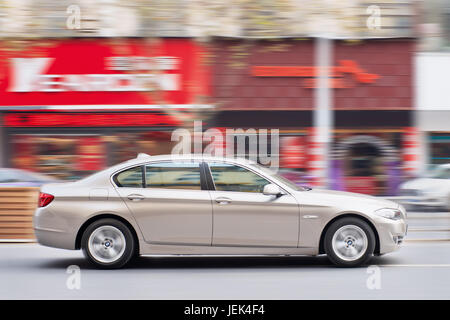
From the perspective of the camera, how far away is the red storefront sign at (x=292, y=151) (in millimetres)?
19703

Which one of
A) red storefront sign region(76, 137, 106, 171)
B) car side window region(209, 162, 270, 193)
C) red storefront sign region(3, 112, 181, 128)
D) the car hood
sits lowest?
the car hood

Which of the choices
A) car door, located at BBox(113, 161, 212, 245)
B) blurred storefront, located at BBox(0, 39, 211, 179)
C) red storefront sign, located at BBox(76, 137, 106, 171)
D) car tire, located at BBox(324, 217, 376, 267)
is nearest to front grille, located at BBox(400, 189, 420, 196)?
blurred storefront, located at BBox(0, 39, 211, 179)

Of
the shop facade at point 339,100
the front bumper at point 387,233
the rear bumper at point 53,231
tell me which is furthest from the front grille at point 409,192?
the rear bumper at point 53,231

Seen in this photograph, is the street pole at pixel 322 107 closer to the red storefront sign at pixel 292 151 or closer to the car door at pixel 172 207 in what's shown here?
the red storefront sign at pixel 292 151

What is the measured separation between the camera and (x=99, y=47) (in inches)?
758

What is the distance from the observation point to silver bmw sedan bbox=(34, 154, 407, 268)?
798 centimetres

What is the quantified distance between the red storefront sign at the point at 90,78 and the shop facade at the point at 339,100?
1017 mm

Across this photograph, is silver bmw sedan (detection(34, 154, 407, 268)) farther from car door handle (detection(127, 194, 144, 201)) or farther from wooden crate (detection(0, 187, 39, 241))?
wooden crate (detection(0, 187, 39, 241))

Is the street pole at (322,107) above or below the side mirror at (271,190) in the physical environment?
above

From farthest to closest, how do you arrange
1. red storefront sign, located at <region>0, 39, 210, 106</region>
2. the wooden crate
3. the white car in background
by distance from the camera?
red storefront sign, located at <region>0, 39, 210, 106</region>
the white car in background
the wooden crate

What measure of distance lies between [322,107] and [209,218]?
11.2 metres
